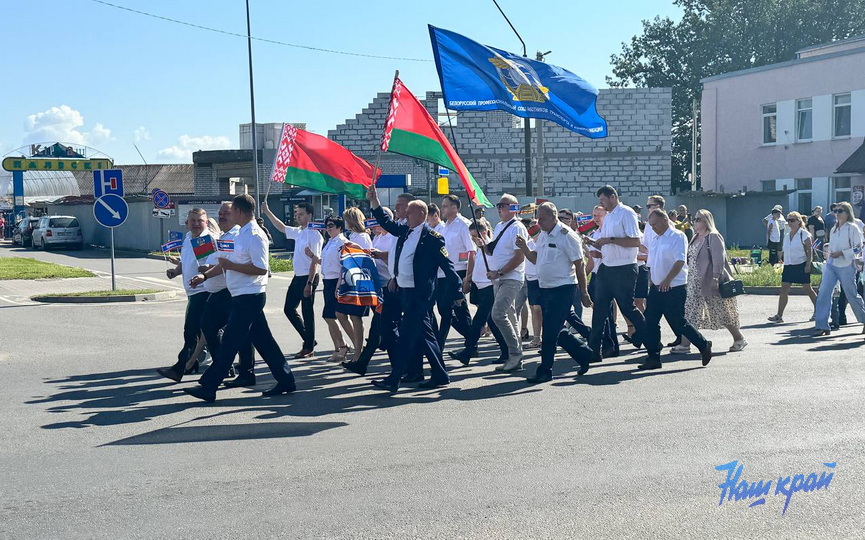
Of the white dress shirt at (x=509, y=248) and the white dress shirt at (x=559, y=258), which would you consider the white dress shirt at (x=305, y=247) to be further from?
the white dress shirt at (x=559, y=258)

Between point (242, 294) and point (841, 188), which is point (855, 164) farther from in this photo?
point (242, 294)

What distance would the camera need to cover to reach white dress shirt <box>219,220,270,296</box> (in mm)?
8992

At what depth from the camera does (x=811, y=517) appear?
549 cm

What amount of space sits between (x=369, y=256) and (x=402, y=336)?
1651 millimetres

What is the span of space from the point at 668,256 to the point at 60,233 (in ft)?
129

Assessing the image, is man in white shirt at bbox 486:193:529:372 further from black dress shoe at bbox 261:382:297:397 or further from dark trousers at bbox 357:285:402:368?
black dress shoe at bbox 261:382:297:397

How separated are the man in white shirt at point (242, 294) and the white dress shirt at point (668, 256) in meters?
4.28

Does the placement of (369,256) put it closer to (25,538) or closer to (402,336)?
(402,336)

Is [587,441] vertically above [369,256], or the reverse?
[369,256]

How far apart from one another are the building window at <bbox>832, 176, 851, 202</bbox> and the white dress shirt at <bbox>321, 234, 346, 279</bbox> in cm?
3263

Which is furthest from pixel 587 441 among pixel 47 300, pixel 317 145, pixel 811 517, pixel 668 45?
pixel 668 45

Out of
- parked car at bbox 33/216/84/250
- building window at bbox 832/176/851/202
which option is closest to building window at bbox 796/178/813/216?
building window at bbox 832/176/851/202

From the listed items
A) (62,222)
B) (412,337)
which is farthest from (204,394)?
(62,222)

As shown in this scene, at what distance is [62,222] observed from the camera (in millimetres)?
45688
